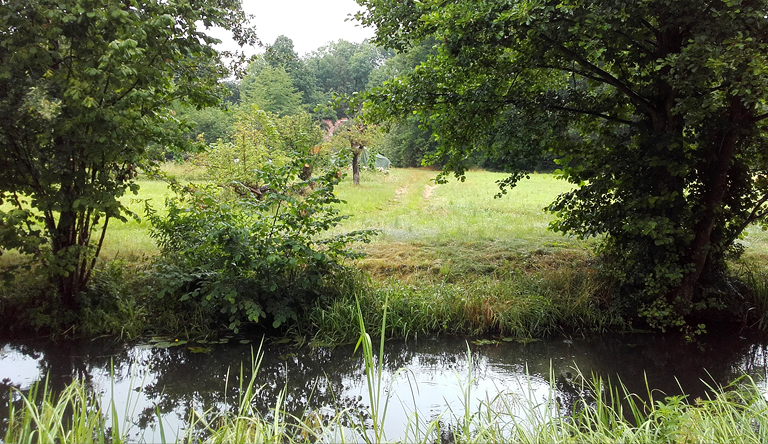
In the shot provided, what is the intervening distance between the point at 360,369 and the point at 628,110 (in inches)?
214

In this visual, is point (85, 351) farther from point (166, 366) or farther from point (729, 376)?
point (729, 376)

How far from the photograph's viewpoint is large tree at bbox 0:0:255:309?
508 centimetres

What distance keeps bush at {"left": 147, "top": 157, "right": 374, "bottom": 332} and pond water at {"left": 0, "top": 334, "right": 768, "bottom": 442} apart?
0.63m

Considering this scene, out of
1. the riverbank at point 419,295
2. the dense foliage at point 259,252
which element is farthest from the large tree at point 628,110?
the dense foliage at point 259,252

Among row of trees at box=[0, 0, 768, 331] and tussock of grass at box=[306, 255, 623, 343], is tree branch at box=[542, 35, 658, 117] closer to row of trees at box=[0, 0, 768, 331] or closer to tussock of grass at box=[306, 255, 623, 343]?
row of trees at box=[0, 0, 768, 331]

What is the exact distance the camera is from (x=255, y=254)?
20.6 feet

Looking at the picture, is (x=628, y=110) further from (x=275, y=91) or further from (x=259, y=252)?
(x=275, y=91)

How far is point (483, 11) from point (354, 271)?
12.6 ft

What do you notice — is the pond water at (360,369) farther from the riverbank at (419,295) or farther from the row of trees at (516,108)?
the row of trees at (516,108)

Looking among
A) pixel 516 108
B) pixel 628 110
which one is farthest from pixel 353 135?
pixel 628 110

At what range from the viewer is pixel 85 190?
568cm

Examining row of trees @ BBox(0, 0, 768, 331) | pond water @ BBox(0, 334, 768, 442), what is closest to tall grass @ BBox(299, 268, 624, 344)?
pond water @ BBox(0, 334, 768, 442)

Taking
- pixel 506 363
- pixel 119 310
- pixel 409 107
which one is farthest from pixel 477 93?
pixel 119 310

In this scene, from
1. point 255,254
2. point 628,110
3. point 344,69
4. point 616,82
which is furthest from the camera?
point 344,69
